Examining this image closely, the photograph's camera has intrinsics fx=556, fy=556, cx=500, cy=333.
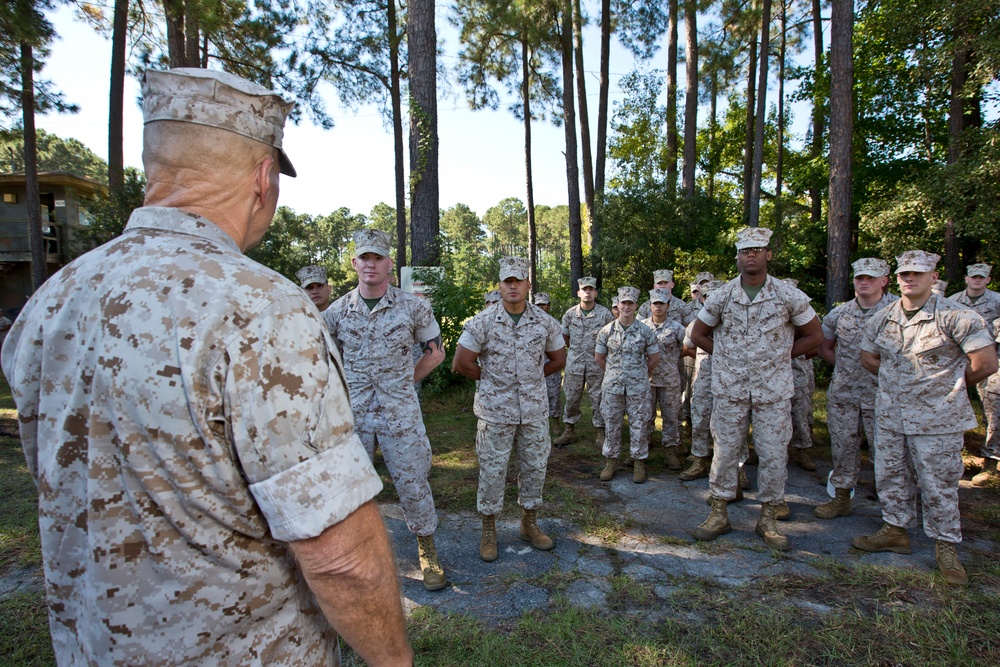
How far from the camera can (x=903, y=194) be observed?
1137 cm

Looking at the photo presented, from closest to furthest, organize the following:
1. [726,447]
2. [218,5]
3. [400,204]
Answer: [726,447] < [218,5] < [400,204]

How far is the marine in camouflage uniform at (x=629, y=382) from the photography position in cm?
612

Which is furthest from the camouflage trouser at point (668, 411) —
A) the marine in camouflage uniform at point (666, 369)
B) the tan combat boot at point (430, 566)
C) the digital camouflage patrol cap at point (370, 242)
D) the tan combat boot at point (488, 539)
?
the digital camouflage patrol cap at point (370, 242)

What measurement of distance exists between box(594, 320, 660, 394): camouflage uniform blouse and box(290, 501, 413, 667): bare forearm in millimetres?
5357

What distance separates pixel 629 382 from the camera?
20.6 ft

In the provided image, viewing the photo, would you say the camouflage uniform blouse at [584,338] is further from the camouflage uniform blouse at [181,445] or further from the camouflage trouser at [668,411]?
the camouflage uniform blouse at [181,445]

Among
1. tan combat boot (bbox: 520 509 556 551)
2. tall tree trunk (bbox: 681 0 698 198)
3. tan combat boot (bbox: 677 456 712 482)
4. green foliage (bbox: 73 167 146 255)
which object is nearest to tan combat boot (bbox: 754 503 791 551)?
tan combat boot (bbox: 677 456 712 482)

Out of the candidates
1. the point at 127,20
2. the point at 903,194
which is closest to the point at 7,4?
the point at 127,20

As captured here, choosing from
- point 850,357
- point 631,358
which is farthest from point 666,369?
point 850,357

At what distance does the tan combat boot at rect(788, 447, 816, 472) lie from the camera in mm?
6062

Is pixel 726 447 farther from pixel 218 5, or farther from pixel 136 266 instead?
pixel 218 5

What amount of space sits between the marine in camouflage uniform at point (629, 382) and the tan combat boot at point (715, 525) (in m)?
1.52

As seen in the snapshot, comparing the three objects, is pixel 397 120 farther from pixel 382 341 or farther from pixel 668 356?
pixel 382 341

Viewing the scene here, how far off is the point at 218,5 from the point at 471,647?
9311 millimetres
